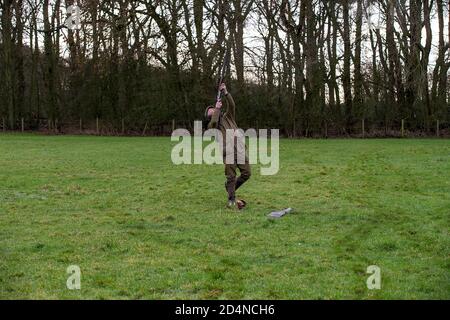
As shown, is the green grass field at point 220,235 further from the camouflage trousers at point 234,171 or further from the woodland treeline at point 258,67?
the woodland treeline at point 258,67

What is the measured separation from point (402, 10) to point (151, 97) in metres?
19.7

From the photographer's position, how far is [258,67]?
4734 cm

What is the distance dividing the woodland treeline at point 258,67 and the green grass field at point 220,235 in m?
25.6

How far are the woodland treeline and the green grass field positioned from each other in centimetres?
2562

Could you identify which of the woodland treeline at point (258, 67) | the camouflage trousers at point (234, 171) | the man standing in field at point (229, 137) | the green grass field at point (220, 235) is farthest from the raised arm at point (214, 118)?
the woodland treeline at point (258, 67)

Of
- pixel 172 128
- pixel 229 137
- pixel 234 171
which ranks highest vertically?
pixel 172 128

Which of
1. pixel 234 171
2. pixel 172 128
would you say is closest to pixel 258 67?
pixel 172 128

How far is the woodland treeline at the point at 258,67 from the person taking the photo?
43.4m

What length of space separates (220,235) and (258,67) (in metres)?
38.5

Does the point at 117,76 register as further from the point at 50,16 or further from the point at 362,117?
the point at 362,117

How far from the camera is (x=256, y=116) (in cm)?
4681

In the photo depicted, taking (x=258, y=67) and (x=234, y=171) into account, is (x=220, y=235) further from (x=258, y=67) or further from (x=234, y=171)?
(x=258, y=67)

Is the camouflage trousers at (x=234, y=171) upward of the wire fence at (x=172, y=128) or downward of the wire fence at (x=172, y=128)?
downward

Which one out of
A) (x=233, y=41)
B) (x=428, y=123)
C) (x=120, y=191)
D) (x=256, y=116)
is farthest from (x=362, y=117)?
(x=120, y=191)
